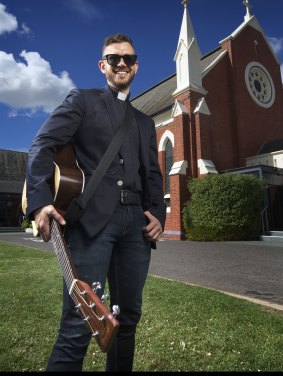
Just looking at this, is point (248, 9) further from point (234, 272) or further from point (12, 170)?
point (12, 170)

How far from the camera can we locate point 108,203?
6.33 ft

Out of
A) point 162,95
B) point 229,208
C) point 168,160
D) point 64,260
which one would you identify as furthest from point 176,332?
point 162,95

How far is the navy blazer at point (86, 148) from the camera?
181cm

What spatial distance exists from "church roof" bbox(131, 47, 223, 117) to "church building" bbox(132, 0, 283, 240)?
0.42ft

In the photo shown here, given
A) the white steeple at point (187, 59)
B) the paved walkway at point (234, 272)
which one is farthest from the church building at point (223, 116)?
the paved walkway at point (234, 272)

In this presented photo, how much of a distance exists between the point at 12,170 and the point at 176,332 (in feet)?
147

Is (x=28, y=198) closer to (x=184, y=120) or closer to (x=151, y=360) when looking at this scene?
(x=151, y=360)

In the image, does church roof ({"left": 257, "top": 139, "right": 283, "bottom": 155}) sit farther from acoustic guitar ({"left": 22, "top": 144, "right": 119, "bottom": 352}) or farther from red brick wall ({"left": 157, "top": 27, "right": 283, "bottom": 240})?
acoustic guitar ({"left": 22, "top": 144, "right": 119, "bottom": 352})

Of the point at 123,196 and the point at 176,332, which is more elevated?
the point at 123,196

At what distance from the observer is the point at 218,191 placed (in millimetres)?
14531

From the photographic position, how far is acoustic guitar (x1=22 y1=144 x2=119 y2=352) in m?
1.30

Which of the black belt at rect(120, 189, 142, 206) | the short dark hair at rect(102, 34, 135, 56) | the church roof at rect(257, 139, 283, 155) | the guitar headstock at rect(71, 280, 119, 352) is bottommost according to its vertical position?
the guitar headstock at rect(71, 280, 119, 352)

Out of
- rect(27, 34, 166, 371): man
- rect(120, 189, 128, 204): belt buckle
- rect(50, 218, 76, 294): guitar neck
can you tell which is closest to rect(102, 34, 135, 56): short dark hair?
rect(27, 34, 166, 371): man

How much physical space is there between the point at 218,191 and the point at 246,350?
39.2 feet
